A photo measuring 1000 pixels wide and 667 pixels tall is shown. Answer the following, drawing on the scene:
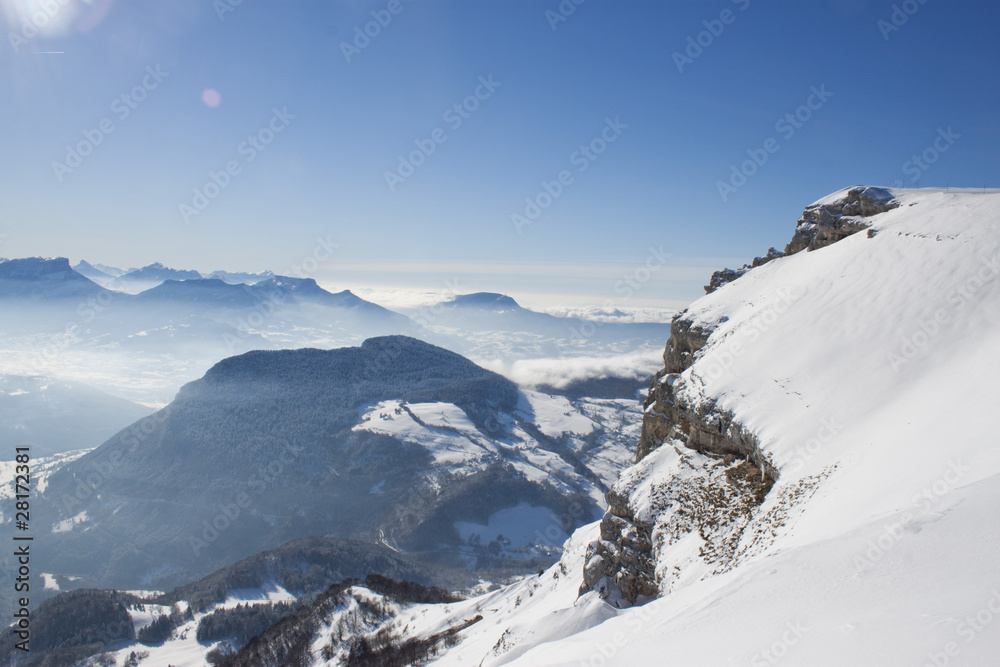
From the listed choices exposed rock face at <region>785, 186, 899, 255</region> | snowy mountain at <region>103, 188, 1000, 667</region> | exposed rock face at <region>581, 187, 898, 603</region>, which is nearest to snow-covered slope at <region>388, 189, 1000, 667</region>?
snowy mountain at <region>103, 188, 1000, 667</region>

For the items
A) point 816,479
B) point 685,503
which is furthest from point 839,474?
point 685,503

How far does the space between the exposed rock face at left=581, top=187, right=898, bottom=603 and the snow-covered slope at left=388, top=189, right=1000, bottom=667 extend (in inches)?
7.9

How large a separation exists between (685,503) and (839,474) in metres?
11.3

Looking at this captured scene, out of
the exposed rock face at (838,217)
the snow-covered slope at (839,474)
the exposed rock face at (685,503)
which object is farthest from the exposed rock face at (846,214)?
the exposed rock face at (685,503)

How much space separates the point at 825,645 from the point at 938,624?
242 centimetres

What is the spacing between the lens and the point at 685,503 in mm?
34625

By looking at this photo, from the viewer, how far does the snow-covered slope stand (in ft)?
42.5

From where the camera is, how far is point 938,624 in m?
11.1

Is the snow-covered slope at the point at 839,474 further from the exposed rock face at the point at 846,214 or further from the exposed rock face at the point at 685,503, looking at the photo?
the exposed rock face at the point at 846,214

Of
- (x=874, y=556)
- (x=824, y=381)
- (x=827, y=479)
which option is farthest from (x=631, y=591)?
(x=874, y=556)

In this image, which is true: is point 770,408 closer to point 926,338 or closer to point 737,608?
point 926,338

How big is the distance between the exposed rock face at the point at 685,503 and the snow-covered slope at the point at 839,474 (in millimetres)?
202

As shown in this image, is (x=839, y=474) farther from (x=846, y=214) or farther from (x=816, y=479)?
(x=846, y=214)

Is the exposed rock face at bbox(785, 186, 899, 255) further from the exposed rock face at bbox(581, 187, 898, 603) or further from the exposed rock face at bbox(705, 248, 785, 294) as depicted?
the exposed rock face at bbox(581, 187, 898, 603)
